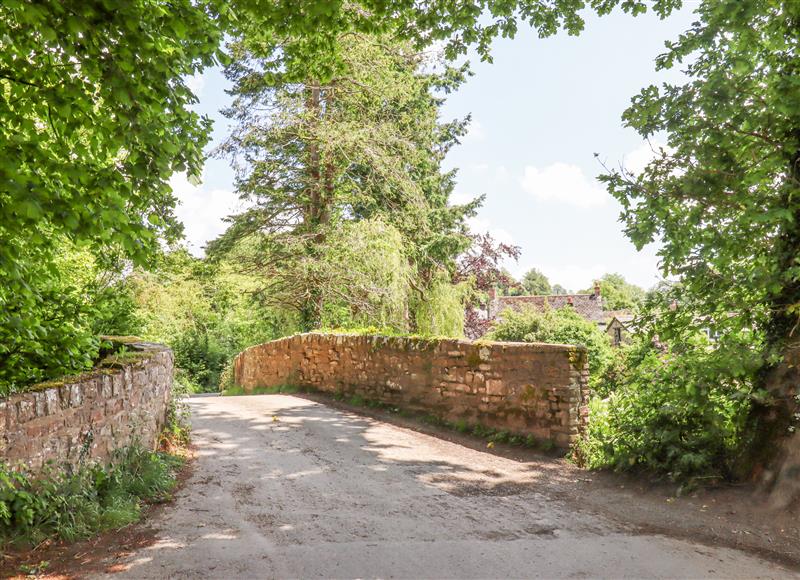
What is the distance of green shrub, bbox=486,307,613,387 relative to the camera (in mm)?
18609

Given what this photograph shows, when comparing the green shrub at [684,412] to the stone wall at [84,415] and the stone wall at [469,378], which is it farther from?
the stone wall at [84,415]

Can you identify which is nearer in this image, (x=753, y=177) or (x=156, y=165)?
(x=156, y=165)

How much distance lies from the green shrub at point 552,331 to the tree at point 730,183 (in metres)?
12.2

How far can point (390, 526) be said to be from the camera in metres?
5.04

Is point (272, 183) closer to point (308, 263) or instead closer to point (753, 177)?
point (308, 263)

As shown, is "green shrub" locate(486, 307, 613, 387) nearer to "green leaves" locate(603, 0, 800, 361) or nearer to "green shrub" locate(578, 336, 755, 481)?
"green shrub" locate(578, 336, 755, 481)

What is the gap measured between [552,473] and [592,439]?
868 mm

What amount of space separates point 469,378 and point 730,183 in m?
4.55

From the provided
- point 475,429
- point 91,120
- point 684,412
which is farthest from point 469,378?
point 91,120

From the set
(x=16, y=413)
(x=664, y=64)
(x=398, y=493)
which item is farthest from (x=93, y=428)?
(x=664, y=64)

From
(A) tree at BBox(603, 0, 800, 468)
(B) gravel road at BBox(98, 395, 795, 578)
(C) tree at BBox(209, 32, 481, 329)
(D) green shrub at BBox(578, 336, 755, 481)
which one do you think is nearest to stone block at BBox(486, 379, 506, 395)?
(B) gravel road at BBox(98, 395, 795, 578)

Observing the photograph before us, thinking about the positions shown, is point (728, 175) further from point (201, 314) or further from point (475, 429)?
point (201, 314)

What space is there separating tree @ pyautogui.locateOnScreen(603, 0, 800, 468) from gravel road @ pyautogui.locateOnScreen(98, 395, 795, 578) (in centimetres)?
216

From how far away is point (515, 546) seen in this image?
466cm
